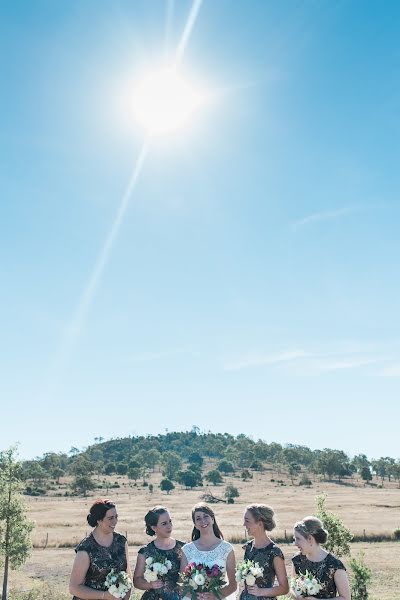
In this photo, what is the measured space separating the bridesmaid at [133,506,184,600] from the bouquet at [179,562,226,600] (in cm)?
43

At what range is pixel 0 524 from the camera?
96.5ft

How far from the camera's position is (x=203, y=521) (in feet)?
28.6

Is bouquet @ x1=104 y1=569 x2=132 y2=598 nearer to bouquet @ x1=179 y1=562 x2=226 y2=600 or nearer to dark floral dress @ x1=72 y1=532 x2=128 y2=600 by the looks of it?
dark floral dress @ x1=72 y1=532 x2=128 y2=600

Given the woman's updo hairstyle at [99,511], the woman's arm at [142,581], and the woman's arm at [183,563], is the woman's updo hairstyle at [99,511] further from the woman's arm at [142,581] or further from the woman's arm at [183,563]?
the woman's arm at [183,563]

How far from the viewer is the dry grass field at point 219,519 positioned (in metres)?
37.3

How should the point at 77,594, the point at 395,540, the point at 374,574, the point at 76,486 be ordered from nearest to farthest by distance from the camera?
the point at 77,594
the point at 374,574
the point at 395,540
the point at 76,486

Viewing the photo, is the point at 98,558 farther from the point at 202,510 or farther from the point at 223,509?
the point at 223,509

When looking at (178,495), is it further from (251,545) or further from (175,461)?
(251,545)

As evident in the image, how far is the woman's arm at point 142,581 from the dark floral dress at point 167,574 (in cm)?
8

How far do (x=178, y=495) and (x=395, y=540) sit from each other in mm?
57857

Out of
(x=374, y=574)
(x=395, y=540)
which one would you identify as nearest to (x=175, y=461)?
(x=395, y=540)

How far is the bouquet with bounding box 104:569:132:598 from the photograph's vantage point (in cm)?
789

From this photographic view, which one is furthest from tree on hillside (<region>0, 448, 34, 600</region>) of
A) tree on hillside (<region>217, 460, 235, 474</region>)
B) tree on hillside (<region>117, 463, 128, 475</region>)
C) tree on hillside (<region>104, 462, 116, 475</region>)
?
tree on hillside (<region>217, 460, 235, 474</region>)

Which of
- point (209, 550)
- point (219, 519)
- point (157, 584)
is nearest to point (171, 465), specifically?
point (219, 519)
